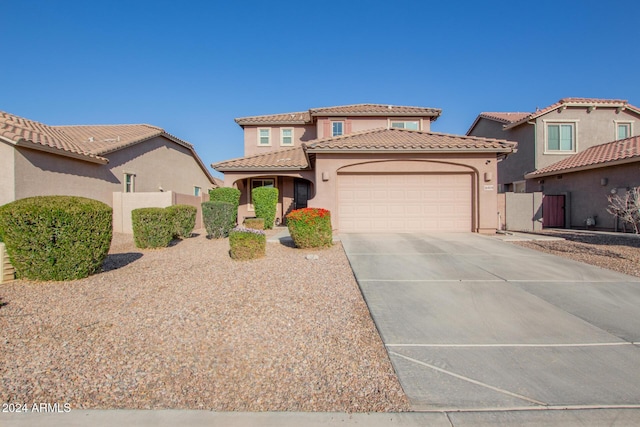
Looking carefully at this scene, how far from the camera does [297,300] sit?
→ 18.1 ft

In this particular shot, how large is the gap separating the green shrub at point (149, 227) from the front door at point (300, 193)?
8936 millimetres

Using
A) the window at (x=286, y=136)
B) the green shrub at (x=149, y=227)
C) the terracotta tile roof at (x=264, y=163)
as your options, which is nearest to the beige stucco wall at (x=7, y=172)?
the green shrub at (x=149, y=227)

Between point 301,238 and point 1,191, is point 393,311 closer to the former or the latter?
point 301,238

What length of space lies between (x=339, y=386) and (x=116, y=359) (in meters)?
2.40

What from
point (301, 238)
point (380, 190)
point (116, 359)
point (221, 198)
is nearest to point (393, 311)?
point (116, 359)

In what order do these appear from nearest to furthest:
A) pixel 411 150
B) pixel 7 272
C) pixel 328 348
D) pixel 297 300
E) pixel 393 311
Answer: pixel 328 348 → pixel 393 311 → pixel 297 300 → pixel 7 272 → pixel 411 150

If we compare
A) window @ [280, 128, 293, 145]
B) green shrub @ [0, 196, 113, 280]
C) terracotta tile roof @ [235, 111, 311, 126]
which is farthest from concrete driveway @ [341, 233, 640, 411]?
terracotta tile roof @ [235, 111, 311, 126]

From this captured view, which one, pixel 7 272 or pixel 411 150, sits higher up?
pixel 411 150

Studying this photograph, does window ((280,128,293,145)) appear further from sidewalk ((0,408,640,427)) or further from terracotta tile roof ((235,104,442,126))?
sidewalk ((0,408,640,427))

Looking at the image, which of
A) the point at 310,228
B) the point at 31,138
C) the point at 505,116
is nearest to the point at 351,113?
the point at 310,228

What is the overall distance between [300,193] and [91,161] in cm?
1009

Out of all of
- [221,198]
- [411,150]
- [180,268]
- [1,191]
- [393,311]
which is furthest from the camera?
[221,198]

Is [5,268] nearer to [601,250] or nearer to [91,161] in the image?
[91,161]

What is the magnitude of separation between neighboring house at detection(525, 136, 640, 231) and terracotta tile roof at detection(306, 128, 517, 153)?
604 centimetres
